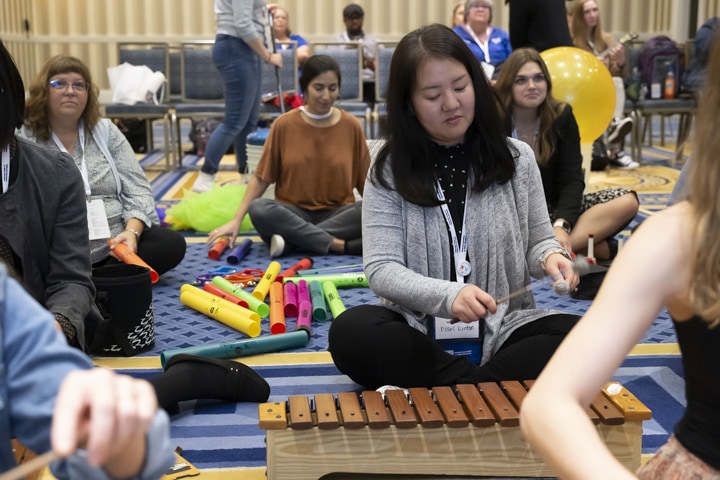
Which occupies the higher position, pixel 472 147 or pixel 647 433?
pixel 472 147

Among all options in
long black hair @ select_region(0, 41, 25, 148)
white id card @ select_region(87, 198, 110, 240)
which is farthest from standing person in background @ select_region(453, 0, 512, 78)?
long black hair @ select_region(0, 41, 25, 148)

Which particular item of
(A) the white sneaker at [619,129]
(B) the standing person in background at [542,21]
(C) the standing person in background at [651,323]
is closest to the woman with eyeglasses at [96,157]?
(B) the standing person in background at [542,21]

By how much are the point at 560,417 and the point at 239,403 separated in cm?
195

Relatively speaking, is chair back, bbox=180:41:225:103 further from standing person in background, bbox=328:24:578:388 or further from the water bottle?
standing person in background, bbox=328:24:578:388

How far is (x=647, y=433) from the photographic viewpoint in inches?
103

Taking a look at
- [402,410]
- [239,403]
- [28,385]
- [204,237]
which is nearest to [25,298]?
[28,385]

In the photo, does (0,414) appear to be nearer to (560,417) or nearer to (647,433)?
(560,417)

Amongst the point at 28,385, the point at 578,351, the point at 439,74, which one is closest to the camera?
the point at 28,385

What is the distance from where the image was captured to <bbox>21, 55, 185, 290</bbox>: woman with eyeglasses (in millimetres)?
Answer: 3648

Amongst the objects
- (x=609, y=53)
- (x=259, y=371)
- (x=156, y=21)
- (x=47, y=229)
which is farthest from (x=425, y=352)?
(x=156, y=21)

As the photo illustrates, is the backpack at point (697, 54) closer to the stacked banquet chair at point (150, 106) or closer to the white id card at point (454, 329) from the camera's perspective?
the stacked banquet chair at point (150, 106)

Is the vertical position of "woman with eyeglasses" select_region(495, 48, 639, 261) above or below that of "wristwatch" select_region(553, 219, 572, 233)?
above

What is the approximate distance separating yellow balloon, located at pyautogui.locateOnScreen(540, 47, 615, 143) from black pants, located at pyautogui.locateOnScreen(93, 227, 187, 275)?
2065 mm

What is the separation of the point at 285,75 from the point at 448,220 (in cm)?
594
